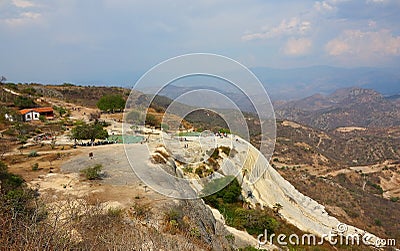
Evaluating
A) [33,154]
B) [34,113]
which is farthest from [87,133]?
[34,113]

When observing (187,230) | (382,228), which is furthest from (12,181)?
(382,228)

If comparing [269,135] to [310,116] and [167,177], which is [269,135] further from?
[310,116]

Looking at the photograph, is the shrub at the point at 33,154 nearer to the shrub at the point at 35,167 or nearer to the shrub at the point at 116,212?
the shrub at the point at 35,167

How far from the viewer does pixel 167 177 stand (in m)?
15.7

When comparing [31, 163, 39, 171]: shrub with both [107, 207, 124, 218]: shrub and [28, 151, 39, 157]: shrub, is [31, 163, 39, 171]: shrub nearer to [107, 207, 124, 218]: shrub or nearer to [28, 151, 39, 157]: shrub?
[28, 151, 39, 157]: shrub

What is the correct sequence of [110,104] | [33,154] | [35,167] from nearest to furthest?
[35,167]
[33,154]
[110,104]

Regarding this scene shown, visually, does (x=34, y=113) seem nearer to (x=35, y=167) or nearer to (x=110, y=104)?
(x=110, y=104)

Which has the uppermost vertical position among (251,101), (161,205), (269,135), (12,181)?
(251,101)

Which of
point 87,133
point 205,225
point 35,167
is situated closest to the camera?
point 205,225

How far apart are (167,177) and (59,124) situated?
23092mm

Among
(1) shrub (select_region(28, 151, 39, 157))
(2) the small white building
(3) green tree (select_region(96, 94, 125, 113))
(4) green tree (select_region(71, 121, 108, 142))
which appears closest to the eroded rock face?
(1) shrub (select_region(28, 151, 39, 157))

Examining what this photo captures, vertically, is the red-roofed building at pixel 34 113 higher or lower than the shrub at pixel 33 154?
higher

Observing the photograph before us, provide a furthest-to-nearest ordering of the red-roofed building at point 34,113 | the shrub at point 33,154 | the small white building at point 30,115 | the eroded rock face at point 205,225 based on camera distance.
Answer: the red-roofed building at point 34,113, the small white building at point 30,115, the shrub at point 33,154, the eroded rock face at point 205,225

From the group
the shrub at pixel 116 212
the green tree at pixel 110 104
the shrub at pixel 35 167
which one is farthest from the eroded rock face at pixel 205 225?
the green tree at pixel 110 104
